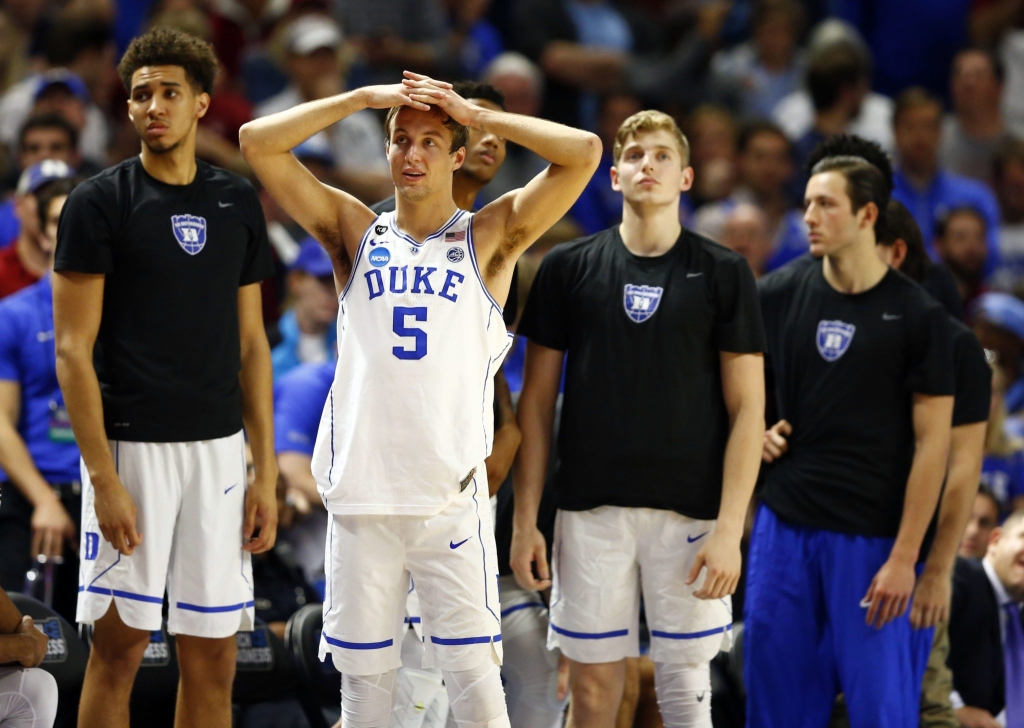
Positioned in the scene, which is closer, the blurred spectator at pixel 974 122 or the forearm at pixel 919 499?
the forearm at pixel 919 499

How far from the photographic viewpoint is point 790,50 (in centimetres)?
1102

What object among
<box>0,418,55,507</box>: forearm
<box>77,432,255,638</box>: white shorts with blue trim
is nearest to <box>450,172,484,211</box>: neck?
<box>77,432,255,638</box>: white shorts with blue trim

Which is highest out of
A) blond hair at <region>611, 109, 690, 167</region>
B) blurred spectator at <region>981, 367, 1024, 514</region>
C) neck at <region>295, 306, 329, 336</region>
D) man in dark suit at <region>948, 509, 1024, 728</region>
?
blond hair at <region>611, 109, 690, 167</region>

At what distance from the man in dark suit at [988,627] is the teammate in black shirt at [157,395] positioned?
3106 millimetres

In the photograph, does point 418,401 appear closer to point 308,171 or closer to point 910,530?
point 308,171

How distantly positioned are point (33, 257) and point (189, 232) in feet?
6.88

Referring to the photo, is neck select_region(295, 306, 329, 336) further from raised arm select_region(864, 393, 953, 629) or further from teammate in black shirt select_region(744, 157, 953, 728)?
raised arm select_region(864, 393, 953, 629)

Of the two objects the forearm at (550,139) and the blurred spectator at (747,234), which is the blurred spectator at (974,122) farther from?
the forearm at (550,139)

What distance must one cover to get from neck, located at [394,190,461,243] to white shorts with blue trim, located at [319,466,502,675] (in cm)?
81

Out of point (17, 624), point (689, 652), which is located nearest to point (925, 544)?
point (689, 652)

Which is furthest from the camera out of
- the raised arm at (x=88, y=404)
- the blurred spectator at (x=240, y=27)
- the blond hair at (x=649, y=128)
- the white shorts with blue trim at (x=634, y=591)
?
the blurred spectator at (x=240, y=27)

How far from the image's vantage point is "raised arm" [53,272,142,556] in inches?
173

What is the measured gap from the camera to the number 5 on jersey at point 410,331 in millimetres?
4141

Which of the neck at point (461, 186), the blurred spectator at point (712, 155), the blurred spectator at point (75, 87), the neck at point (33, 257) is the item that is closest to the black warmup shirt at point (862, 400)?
the neck at point (461, 186)
